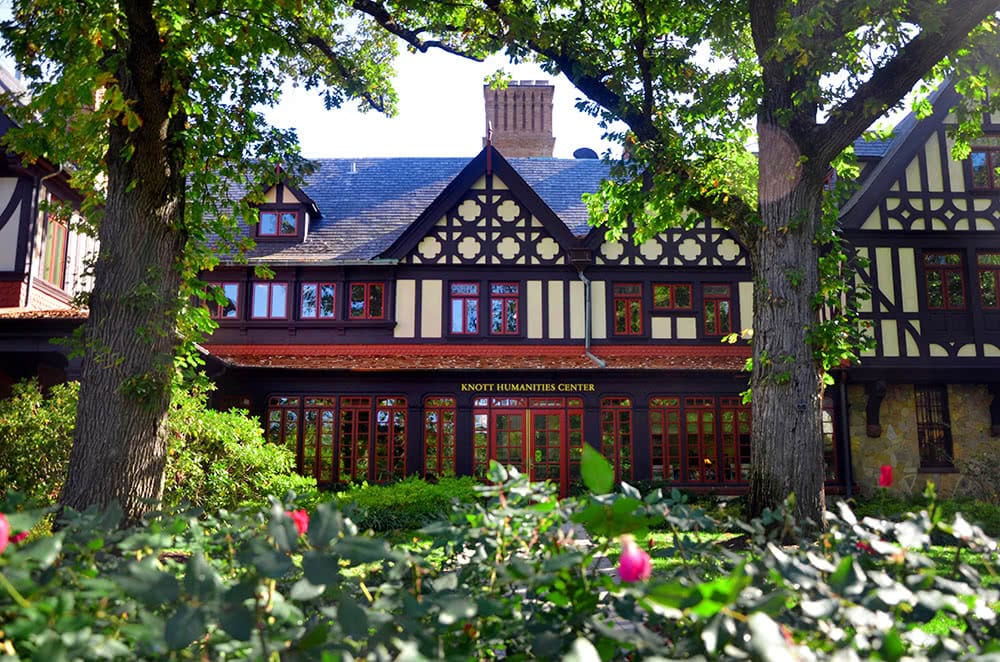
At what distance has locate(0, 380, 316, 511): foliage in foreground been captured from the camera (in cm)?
1000

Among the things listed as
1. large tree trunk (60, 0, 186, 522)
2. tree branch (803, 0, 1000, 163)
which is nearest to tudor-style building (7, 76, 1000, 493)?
tree branch (803, 0, 1000, 163)

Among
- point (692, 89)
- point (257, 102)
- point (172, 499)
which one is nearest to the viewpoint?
point (257, 102)

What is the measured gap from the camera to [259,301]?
18.2 m

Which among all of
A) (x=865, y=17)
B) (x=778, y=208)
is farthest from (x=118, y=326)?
(x=865, y=17)

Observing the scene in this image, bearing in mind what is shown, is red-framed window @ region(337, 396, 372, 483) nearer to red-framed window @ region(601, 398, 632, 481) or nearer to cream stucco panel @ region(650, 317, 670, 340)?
red-framed window @ region(601, 398, 632, 481)

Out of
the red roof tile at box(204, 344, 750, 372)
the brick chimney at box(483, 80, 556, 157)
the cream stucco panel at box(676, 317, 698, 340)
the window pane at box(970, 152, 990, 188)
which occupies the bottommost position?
the red roof tile at box(204, 344, 750, 372)

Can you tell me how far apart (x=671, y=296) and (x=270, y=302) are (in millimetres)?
10220

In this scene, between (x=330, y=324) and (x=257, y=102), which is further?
(x=330, y=324)

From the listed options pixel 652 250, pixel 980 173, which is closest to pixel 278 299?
pixel 652 250

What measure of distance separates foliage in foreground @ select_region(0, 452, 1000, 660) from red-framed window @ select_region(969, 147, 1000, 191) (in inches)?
707

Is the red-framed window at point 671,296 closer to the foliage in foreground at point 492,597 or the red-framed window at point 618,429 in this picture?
the red-framed window at point 618,429

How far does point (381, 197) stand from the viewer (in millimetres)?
20859

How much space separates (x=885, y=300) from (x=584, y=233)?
7293mm

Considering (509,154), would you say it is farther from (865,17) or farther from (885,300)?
(865,17)
